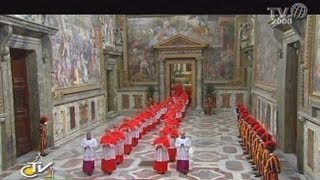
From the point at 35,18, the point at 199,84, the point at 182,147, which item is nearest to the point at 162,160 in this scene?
the point at 182,147

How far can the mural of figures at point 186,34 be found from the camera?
2248 cm

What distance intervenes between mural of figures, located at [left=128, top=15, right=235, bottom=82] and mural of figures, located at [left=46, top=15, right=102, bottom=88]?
4.58 meters

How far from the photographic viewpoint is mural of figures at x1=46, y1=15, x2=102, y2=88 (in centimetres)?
1318

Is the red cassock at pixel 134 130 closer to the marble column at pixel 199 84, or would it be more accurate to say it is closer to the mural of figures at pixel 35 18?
the mural of figures at pixel 35 18

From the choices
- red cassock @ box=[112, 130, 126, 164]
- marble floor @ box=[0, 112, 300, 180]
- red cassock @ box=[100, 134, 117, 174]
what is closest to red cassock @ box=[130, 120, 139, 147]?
marble floor @ box=[0, 112, 300, 180]

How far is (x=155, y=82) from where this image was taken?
23.0 m

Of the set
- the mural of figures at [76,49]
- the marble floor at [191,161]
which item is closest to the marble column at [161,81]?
the mural of figures at [76,49]

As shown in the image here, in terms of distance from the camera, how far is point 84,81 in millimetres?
16203

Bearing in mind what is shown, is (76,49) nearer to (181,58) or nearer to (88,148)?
(88,148)

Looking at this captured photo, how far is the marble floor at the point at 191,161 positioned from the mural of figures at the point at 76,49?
8.70ft
